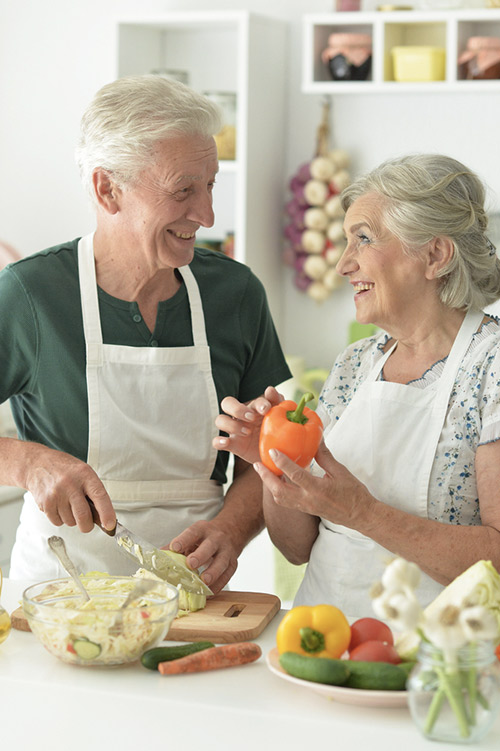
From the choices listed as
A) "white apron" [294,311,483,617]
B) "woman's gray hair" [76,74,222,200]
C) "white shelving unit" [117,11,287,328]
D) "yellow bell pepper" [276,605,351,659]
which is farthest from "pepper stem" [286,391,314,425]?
"white shelving unit" [117,11,287,328]

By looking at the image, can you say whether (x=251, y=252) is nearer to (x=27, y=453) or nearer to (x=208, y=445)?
(x=208, y=445)

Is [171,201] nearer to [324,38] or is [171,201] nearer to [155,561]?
[155,561]

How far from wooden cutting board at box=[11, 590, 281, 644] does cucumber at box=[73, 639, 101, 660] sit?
0.59 feet

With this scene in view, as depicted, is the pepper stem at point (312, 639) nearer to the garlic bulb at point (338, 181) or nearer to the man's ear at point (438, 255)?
the man's ear at point (438, 255)

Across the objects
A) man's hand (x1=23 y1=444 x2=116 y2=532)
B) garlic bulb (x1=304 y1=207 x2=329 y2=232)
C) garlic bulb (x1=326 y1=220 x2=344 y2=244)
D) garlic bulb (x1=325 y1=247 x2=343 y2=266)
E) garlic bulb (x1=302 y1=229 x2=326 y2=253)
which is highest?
garlic bulb (x1=304 y1=207 x2=329 y2=232)

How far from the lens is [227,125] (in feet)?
11.1

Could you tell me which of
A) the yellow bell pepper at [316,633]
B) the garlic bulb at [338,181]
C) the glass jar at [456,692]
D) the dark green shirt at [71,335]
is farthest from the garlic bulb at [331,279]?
the glass jar at [456,692]

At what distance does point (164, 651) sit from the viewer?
1.32m

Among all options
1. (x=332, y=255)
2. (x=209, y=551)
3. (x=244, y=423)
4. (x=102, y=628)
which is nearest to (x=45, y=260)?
(x=244, y=423)

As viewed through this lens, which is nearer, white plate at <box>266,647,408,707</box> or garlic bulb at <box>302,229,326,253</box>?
white plate at <box>266,647,408,707</box>

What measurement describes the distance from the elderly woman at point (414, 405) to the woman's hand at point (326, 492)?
25 mm

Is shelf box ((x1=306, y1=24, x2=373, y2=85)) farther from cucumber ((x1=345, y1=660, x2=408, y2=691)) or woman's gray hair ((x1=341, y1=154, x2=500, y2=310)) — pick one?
cucumber ((x1=345, y1=660, x2=408, y2=691))

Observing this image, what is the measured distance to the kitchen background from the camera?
3.33 metres

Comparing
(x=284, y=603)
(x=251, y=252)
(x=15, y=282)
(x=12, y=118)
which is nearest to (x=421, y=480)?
(x=15, y=282)
